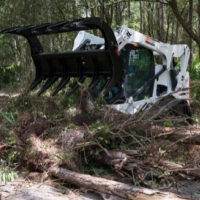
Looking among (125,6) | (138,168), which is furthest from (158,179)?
(125,6)

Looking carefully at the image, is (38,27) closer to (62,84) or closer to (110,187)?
(62,84)

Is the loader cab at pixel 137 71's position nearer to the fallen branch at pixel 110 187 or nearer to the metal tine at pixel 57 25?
the metal tine at pixel 57 25

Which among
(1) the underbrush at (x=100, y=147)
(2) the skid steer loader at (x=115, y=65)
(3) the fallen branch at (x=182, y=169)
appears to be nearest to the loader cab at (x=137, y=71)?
(2) the skid steer loader at (x=115, y=65)

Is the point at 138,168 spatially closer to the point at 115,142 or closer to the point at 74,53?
the point at 115,142

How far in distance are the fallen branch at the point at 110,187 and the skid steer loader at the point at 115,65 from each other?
7.20 feet

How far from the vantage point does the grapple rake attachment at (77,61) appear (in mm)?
7988

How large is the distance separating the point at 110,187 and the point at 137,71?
4157mm

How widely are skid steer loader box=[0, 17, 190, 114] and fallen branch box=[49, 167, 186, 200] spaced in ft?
7.20

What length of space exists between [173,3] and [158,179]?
30.1 feet

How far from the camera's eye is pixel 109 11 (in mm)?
22016

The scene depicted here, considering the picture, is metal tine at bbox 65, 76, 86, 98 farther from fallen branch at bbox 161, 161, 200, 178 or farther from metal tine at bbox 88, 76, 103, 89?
fallen branch at bbox 161, 161, 200, 178

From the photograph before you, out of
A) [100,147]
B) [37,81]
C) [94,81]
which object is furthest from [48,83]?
[100,147]

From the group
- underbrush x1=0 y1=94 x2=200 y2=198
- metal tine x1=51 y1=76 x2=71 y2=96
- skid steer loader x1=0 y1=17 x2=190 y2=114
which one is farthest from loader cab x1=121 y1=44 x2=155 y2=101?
metal tine x1=51 y1=76 x2=71 y2=96

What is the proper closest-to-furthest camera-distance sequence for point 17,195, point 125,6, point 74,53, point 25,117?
point 17,195 → point 25,117 → point 74,53 → point 125,6
